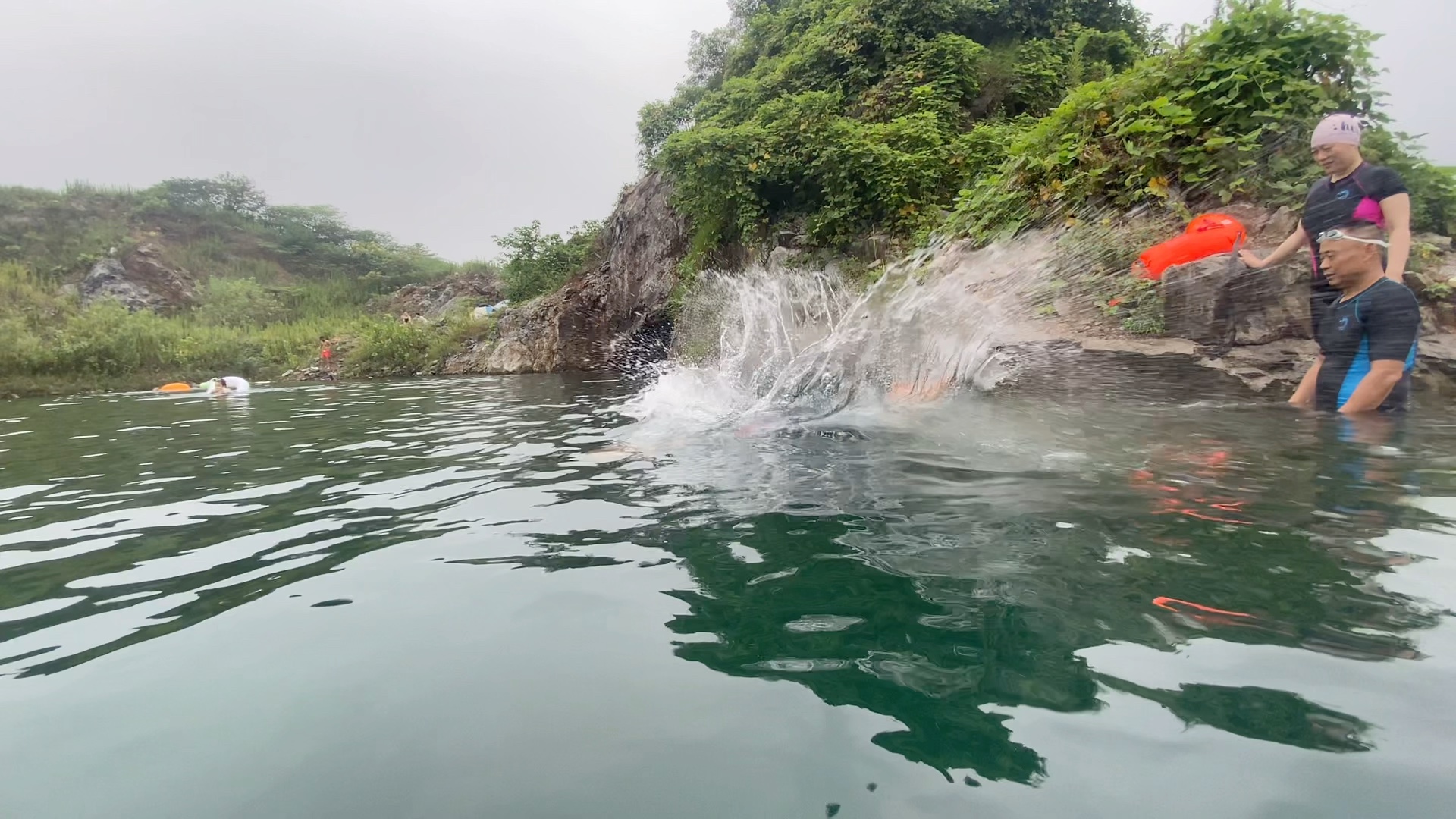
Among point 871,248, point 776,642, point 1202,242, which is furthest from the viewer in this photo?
point 871,248

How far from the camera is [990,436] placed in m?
4.90

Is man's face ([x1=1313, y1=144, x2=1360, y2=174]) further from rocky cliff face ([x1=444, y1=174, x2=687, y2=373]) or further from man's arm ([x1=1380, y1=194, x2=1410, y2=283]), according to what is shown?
rocky cliff face ([x1=444, y1=174, x2=687, y2=373])

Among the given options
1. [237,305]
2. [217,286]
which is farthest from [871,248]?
[217,286]

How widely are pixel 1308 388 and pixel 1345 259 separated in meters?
1.06

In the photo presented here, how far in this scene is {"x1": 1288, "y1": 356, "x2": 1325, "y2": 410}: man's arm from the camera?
498 centimetres

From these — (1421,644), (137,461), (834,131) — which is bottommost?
(137,461)

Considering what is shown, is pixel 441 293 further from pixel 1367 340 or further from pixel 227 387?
pixel 1367 340

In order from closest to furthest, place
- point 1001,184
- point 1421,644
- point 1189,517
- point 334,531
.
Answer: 1. point 1421,644
2. point 1189,517
3. point 334,531
4. point 1001,184

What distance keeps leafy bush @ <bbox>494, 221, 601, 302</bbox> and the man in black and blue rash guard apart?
2528 centimetres

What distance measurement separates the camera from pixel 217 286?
116ft

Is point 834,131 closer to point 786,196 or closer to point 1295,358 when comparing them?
point 786,196

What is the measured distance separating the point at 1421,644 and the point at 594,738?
6.90ft

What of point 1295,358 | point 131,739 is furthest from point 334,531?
point 1295,358

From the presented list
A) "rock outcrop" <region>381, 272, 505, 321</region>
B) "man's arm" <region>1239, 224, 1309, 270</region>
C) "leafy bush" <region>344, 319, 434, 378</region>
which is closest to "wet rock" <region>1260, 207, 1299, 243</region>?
"man's arm" <region>1239, 224, 1309, 270</region>
